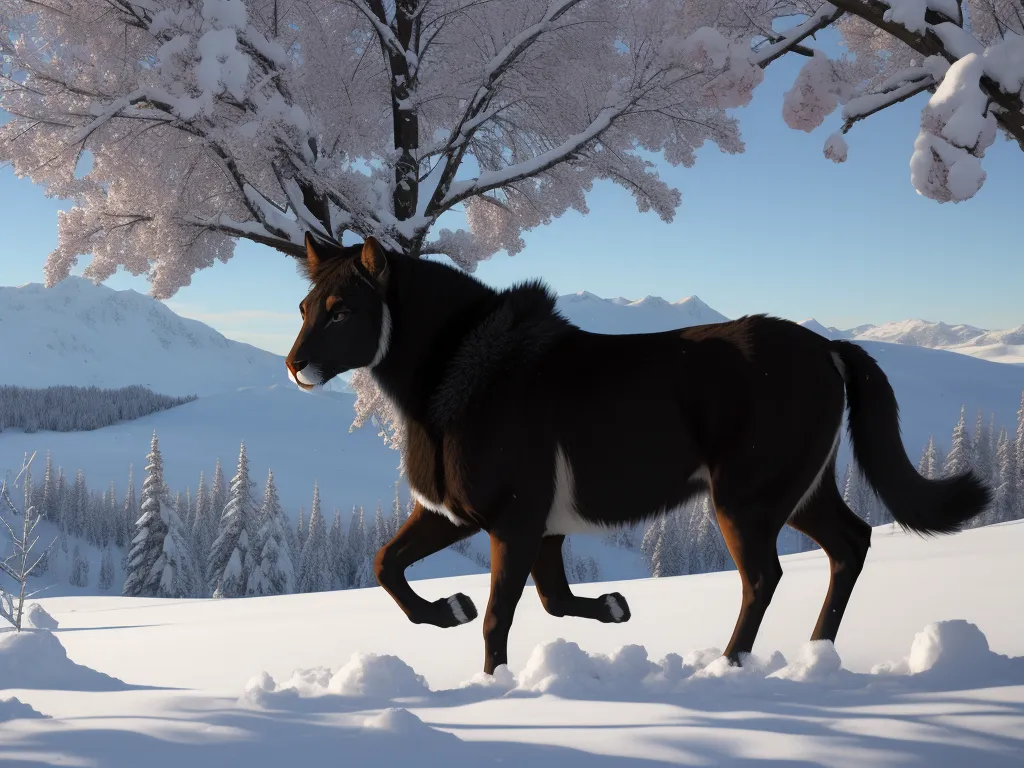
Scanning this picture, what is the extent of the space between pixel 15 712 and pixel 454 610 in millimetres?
2053

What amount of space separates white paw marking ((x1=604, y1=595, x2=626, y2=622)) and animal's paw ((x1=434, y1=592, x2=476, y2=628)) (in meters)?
0.84

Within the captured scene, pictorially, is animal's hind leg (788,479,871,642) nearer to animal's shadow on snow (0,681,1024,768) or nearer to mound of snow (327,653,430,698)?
animal's shadow on snow (0,681,1024,768)

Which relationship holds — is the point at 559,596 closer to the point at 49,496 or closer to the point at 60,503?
the point at 49,496

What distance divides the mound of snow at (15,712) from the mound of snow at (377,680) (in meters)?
1.18

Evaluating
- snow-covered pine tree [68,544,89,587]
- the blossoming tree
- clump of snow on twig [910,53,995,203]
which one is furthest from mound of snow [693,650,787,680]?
snow-covered pine tree [68,544,89,587]

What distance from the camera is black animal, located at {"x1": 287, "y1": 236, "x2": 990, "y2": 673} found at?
4.00m

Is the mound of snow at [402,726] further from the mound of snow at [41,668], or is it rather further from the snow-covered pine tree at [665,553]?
the snow-covered pine tree at [665,553]

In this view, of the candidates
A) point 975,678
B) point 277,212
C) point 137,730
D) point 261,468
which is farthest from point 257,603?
point 261,468

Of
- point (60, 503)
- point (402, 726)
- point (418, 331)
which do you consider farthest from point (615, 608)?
point (60, 503)

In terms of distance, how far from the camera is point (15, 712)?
3.13 meters

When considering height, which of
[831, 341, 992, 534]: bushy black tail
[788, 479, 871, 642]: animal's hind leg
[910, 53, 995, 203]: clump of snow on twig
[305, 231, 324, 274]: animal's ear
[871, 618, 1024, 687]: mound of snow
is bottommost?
[871, 618, 1024, 687]: mound of snow

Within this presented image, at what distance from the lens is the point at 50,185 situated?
12.4 meters

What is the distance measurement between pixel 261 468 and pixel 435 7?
14331cm

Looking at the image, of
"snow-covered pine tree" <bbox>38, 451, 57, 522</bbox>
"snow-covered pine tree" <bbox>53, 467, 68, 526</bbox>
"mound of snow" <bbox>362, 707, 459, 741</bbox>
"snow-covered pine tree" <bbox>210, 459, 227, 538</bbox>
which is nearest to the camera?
"mound of snow" <bbox>362, 707, 459, 741</bbox>
